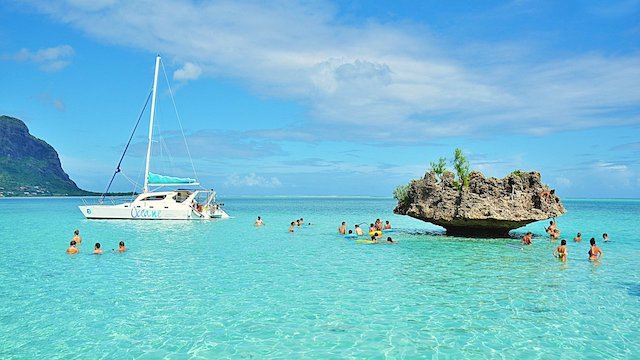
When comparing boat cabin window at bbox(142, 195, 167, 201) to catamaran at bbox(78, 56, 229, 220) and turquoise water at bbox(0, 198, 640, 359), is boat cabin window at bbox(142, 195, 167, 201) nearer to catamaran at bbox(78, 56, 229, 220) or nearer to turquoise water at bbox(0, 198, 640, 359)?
catamaran at bbox(78, 56, 229, 220)

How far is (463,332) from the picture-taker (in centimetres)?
1070

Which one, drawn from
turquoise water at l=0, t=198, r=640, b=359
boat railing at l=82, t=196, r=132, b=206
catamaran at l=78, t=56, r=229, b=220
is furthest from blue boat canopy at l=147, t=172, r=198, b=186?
turquoise water at l=0, t=198, r=640, b=359

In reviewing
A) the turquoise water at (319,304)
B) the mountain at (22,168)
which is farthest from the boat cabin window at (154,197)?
the mountain at (22,168)

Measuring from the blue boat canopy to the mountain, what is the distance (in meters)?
163

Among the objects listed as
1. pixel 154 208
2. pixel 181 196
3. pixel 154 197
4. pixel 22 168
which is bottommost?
pixel 154 208

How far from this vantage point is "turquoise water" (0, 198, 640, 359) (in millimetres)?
9844

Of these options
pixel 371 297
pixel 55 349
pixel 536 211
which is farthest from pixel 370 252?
pixel 55 349

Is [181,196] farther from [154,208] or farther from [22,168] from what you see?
[22,168]

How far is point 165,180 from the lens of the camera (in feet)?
148

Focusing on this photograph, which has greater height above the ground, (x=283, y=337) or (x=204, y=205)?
(x=204, y=205)

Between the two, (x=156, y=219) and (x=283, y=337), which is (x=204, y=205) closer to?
(x=156, y=219)

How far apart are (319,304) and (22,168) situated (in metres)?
216

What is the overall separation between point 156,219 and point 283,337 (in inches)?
1475

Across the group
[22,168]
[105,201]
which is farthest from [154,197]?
[22,168]
